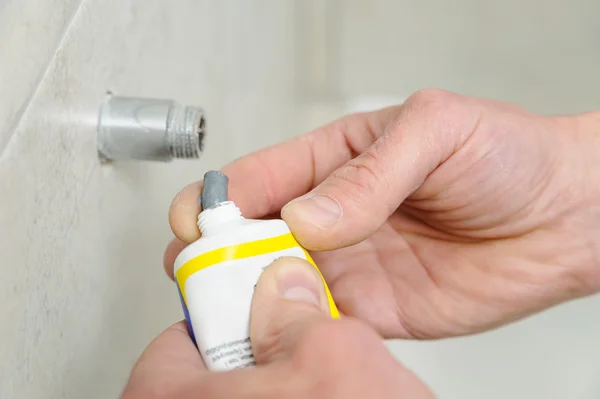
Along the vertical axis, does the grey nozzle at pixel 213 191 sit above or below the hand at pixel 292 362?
above

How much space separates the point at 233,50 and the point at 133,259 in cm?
29

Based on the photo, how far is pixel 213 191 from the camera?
0.31m

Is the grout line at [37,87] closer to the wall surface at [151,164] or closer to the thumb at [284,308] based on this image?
the wall surface at [151,164]

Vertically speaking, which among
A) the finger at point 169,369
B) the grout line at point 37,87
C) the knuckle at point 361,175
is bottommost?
the finger at point 169,369

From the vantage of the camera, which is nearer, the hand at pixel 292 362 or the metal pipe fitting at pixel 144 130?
the hand at pixel 292 362

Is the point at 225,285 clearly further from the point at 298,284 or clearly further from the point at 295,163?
the point at 295,163

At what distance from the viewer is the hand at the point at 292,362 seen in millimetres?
215

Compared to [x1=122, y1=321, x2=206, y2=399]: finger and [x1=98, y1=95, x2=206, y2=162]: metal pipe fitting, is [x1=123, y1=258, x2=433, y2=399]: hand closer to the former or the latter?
[x1=122, y1=321, x2=206, y2=399]: finger

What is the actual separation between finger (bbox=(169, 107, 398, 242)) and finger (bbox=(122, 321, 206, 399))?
0.41ft

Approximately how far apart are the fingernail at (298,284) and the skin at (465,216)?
126mm

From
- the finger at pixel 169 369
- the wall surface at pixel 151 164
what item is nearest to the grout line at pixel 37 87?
the wall surface at pixel 151 164

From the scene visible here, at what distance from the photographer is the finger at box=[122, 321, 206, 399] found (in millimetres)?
246

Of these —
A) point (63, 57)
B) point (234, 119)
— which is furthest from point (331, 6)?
point (63, 57)

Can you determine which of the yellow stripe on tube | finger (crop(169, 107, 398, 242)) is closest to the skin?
finger (crop(169, 107, 398, 242))
